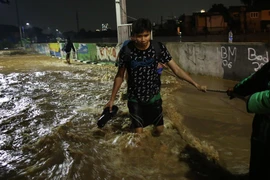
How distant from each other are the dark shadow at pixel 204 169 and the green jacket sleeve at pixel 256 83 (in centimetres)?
145

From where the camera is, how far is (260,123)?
2045 millimetres

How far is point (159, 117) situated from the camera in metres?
3.91

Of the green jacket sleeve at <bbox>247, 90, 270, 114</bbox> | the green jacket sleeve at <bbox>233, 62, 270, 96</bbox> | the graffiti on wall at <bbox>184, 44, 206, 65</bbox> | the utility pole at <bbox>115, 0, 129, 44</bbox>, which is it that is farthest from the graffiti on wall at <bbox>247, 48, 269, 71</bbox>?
the utility pole at <bbox>115, 0, 129, 44</bbox>

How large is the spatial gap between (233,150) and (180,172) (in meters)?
1.21

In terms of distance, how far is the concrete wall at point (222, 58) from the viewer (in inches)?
336

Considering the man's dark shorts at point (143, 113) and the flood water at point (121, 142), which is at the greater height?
the man's dark shorts at point (143, 113)

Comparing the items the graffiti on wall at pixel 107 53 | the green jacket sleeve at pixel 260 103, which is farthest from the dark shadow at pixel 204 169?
the graffiti on wall at pixel 107 53

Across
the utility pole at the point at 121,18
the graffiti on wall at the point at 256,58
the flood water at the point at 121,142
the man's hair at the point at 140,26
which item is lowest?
the flood water at the point at 121,142

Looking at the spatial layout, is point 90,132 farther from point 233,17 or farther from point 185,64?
point 233,17

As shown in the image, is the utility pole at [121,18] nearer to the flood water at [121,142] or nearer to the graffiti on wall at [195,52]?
the graffiti on wall at [195,52]

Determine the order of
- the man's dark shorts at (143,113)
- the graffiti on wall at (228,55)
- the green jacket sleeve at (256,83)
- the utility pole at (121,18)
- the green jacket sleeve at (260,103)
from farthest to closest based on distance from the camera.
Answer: the utility pole at (121,18)
the graffiti on wall at (228,55)
the man's dark shorts at (143,113)
the green jacket sleeve at (256,83)
the green jacket sleeve at (260,103)

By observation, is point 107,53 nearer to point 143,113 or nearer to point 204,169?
point 143,113

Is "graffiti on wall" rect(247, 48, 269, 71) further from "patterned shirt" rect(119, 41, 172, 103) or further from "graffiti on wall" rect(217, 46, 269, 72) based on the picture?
"patterned shirt" rect(119, 41, 172, 103)

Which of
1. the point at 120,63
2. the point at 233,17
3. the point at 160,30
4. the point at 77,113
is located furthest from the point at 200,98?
the point at 160,30
